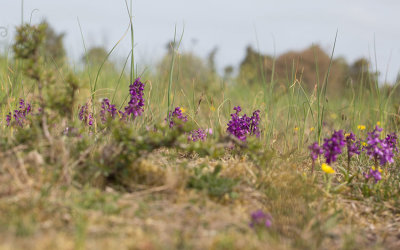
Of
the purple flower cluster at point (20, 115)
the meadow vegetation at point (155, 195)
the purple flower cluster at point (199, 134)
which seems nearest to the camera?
the meadow vegetation at point (155, 195)

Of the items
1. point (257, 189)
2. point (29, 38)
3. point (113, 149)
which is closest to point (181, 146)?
point (113, 149)

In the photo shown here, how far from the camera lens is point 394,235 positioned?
7.31 feet

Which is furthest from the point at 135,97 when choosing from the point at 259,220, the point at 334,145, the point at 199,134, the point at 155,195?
the point at 334,145

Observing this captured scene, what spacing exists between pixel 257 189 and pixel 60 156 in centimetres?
123

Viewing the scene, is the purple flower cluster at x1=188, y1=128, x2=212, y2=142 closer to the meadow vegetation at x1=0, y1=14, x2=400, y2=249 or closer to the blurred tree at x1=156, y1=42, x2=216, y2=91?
the blurred tree at x1=156, y1=42, x2=216, y2=91

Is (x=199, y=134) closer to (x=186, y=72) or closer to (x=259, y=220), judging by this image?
(x=259, y=220)

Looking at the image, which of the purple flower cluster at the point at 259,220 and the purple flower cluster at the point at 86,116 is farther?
the purple flower cluster at the point at 86,116

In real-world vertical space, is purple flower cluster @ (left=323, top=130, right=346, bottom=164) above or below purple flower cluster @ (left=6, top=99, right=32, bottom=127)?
below

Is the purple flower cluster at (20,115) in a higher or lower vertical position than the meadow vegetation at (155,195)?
higher

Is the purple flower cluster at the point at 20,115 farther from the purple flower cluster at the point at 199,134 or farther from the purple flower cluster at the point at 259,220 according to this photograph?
the purple flower cluster at the point at 259,220

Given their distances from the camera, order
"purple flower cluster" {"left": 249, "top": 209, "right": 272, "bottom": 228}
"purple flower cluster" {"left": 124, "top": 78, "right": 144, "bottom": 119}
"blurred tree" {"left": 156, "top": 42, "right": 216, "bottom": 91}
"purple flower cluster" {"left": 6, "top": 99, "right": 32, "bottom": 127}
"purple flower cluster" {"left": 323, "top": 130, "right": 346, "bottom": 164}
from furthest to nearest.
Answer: "blurred tree" {"left": 156, "top": 42, "right": 216, "bottom": 91}
"purple flower cluster" {"left": 6, "top": 99, "right": 32, "bottom": 127}
"purple flower cluster" {"left": 124, "top": 78, "right": 144, "bottom": 119}
"purple flower cluster" {"left": 323, "top": 130, "right": 346, "bottom": 164}
"purple flower cluster" {"left": 249, "top": 209, "right": 272, "bottom": 228}

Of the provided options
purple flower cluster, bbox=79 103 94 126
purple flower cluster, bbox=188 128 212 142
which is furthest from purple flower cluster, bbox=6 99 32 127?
purple flower cluster, bbox=188 128 212 142

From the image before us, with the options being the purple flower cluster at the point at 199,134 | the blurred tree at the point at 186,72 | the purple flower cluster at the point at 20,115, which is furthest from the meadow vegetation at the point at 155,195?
the blurred tree at the point at 186,72

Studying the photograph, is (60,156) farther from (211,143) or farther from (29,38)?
(211,143)
